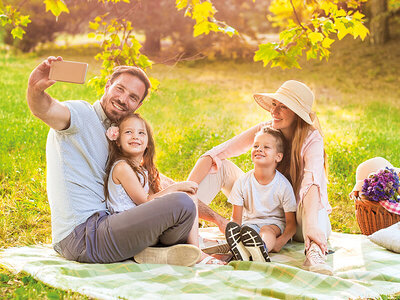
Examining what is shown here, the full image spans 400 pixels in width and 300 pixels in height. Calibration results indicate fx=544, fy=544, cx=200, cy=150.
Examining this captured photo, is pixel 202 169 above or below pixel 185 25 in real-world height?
below

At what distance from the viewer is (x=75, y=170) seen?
3.36 metres

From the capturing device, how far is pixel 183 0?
4418 millimetres

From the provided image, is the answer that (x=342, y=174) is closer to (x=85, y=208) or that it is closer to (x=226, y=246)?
(x=226, y=246)

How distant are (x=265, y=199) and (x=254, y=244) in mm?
589

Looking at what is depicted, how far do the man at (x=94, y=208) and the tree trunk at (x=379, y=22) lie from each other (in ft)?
42.2

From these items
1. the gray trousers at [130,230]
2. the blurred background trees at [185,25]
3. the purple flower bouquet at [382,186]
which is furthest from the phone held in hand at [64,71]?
the blurred background trees at [185,25]

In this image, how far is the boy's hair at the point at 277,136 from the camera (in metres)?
4.00

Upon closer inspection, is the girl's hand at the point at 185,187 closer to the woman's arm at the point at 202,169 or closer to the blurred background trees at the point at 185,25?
the woman's arm at the point at 202,169

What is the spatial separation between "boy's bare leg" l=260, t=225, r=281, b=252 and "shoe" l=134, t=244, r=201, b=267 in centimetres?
65

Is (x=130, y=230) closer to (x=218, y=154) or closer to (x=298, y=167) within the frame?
(x=218, y=154)

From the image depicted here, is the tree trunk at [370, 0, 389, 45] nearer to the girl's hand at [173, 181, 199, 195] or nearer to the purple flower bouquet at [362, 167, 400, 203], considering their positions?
the purple flower bouquet at [362, 167, 400, 203]

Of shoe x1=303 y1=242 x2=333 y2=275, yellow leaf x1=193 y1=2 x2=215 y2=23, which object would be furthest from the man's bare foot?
yellow leaf x1=193 y1=2 x2=215 y2=23

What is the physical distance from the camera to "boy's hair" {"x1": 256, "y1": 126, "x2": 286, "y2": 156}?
4004mm

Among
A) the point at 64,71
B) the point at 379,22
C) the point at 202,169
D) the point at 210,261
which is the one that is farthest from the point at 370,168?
the point at 379,22
